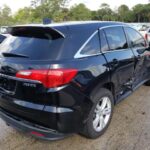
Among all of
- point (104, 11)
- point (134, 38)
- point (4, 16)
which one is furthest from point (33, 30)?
point (104, 11)

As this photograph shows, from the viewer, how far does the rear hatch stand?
9.53 ft

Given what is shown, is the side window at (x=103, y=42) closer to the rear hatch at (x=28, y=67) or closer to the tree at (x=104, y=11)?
the rear hatch at (x=28, y=67)

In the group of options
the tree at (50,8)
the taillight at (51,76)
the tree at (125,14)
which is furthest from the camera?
the tree at (125,14)

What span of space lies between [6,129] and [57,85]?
1597 millimetres

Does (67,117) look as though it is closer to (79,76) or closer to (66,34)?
(79,76)

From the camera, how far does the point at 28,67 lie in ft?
9.57

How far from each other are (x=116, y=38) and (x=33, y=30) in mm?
1493

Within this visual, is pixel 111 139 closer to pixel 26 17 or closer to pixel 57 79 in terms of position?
pixel 57 79

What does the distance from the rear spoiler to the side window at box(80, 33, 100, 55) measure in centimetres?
37

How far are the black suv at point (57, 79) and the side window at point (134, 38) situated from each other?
102cm

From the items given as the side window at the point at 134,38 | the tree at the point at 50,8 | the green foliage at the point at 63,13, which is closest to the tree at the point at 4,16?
the green foliage at the point at 63,13

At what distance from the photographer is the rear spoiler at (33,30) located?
9.95 feet

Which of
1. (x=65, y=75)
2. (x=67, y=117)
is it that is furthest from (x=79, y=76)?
(x=67, y=117)

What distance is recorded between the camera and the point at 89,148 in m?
3.40
